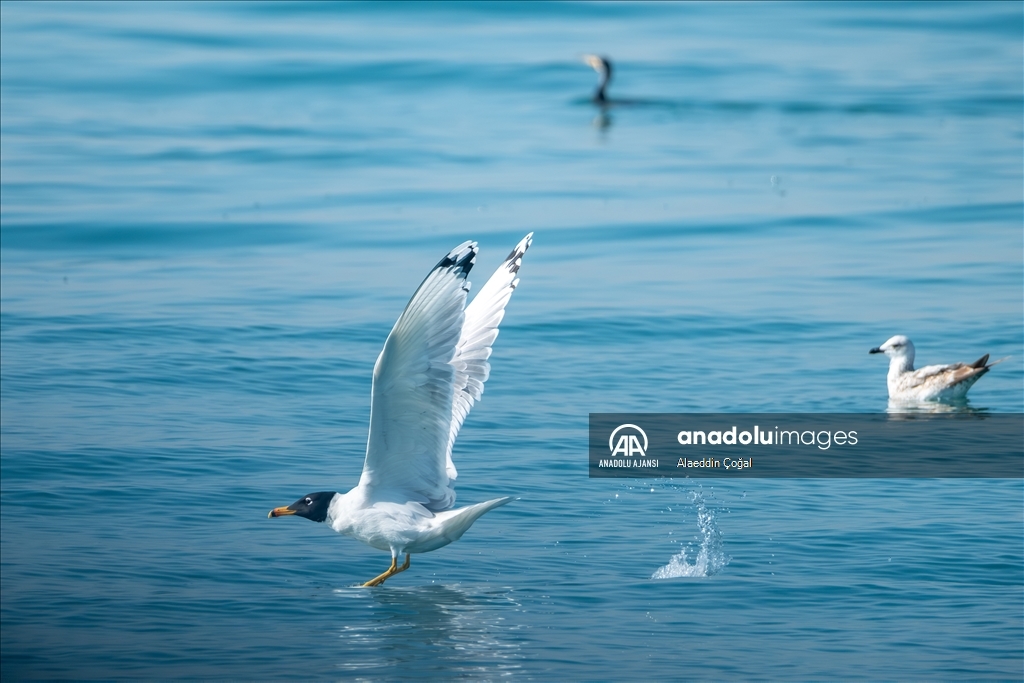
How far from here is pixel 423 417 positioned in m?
6.33

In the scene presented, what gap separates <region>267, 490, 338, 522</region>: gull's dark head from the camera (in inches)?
273

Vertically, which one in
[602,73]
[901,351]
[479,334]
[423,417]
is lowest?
[423,417]

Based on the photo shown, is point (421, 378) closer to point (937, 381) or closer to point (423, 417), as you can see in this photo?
point (423, 417)

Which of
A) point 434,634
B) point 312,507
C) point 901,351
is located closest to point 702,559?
point 434,634

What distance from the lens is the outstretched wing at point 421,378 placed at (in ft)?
19.9

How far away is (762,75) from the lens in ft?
88.1

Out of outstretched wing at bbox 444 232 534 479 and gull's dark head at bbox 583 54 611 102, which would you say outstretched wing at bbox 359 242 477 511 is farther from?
gull's dark head at bbox 583 54 611 102

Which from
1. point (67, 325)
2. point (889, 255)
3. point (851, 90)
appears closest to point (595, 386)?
point (67, 325)

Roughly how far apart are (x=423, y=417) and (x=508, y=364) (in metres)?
5.13

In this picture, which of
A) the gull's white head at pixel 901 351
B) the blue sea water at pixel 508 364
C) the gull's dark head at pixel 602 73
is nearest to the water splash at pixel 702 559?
Answer: the blue sea water at pixel 508 364

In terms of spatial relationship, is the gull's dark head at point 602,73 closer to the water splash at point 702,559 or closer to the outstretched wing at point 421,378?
the water splash at point 702,559

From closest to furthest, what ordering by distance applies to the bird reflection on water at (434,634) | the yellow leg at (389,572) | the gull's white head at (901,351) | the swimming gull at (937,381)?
the bird reflection on water at (434,634) < the yellow leg at (389,572) < the swimming gull at (937,381) < the gull's white head at (901,351)

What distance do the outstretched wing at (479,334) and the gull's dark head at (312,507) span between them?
2.14 ft

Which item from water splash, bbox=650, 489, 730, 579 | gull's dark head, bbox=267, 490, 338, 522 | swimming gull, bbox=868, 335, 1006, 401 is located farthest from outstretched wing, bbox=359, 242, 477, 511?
swimming gull, bbox=868, 335, 1006, 401
